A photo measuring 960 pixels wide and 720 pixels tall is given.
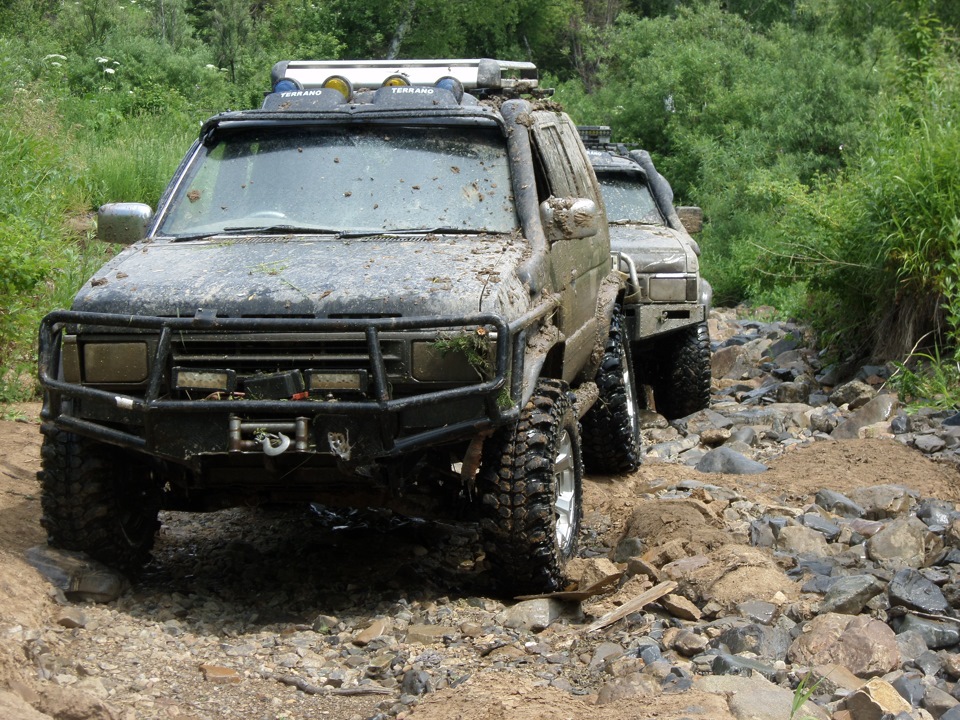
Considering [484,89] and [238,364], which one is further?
[484,89]

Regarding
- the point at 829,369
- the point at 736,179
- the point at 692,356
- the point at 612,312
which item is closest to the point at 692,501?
the point at 612,312

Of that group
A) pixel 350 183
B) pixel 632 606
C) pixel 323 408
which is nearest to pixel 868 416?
pixel 632 606

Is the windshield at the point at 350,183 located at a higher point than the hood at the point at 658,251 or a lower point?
higher

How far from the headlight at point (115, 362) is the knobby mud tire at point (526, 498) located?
1391 millimetres

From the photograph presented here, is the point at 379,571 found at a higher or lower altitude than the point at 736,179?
higher

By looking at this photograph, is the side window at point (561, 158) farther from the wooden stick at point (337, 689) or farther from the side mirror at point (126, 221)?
the wooden stick at point (337, 689)

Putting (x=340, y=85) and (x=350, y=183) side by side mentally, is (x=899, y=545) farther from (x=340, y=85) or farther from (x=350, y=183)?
(x=340, y=85)

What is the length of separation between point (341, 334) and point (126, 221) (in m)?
1.76

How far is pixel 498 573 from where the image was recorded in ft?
16.8

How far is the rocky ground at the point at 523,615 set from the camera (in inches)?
159

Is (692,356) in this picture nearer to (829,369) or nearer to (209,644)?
(829,369)

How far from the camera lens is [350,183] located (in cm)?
566

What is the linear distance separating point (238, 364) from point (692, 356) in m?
5.43

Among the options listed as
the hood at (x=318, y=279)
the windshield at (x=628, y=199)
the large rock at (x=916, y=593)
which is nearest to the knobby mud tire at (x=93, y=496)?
the hood at (x=318, y=279)
